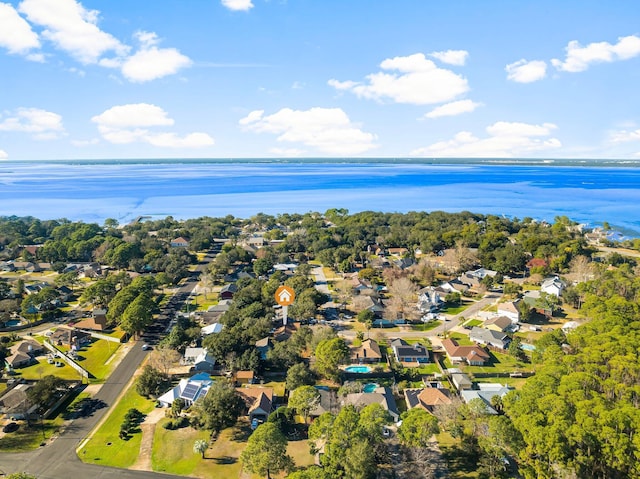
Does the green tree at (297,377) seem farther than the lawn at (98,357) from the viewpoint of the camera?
No

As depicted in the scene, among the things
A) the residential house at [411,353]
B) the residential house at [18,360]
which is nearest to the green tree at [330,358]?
the residential house at [411,353]

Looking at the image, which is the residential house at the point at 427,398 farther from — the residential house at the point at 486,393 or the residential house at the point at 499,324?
the residential house at the point at 499,324

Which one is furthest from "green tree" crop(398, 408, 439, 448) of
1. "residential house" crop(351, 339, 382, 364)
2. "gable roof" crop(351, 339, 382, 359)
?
"gable roof" crop(351, 339, 382, 359)

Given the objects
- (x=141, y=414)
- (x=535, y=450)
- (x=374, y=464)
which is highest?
(x=535, y=450)

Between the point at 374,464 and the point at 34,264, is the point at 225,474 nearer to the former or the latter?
the point at 374,464

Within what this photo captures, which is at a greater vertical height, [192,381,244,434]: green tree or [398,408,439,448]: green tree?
[398,408,439,448]: green tree

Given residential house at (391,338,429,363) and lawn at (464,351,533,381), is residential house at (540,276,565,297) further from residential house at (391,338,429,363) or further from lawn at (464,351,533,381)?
residential house at (391,338,429,363)

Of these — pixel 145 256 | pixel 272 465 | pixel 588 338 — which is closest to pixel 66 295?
pixel 145 256
